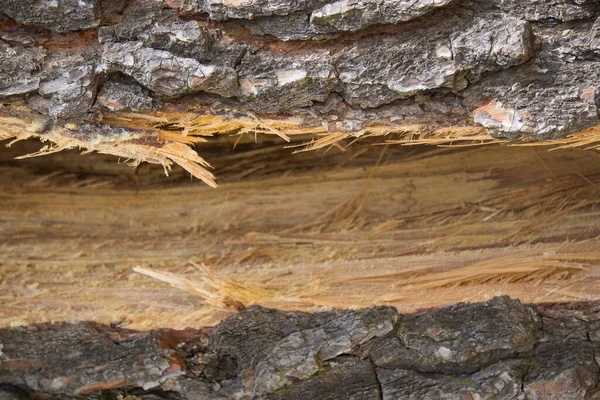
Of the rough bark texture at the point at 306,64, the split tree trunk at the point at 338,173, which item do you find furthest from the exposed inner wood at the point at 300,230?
the rough bark texture at the point at 306,64

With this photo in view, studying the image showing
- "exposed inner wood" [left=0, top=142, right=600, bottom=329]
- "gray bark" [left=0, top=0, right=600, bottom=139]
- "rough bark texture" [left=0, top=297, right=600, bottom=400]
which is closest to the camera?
"gray bark" [left=0, top=0, right=600, bottom=139]

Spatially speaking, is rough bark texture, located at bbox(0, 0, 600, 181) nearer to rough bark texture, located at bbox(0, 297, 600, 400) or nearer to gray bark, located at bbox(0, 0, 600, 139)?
gray bark, located at bbox(0, 0, 600, 139)

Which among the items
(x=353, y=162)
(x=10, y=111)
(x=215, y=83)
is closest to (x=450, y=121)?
(x=215, y=83)

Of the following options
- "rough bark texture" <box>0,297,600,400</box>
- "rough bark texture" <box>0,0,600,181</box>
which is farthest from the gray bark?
"rough bark texture" <box>0,297,600,400</box>

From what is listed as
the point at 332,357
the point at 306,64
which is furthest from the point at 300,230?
the point at 306,64

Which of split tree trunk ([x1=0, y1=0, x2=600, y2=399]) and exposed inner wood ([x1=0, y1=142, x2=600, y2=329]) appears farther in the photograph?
exposed inner wood ([x1=0, y1=142, x2=600, y2=329])

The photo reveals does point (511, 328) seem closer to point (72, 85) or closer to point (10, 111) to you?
point (72, 85)

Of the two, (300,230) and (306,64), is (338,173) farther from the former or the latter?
(306,64)
